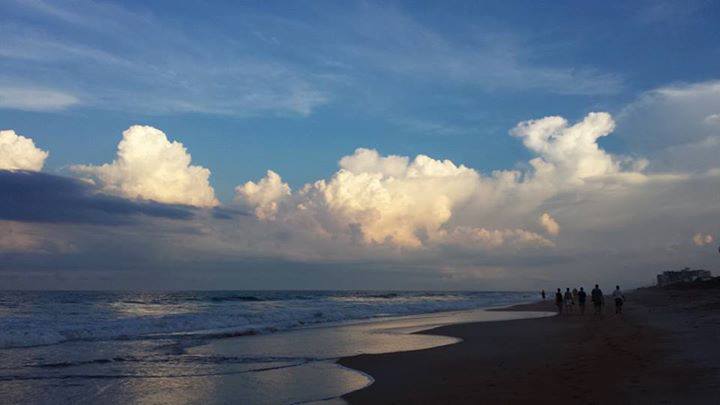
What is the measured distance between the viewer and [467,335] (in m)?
26.0

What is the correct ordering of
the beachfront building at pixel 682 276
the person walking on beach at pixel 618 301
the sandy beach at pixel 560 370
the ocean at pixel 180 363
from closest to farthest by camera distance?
the sandy beach at pixel 560 370
the ocean at pixel 180 363
the person walking on beach at pixel 618 301
the beachfront building at pixel 682 276

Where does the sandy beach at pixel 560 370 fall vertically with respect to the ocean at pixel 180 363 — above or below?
above

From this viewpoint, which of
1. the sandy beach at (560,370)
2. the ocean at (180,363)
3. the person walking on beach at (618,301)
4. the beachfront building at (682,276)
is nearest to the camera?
the sandy beach at (560,370)

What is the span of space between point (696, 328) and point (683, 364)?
10538 mm

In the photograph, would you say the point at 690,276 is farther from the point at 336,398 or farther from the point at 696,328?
the point at 336,398

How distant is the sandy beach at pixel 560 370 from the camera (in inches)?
408

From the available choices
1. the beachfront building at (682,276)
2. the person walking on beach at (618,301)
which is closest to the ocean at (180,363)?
the person walking on beach at (618,301)

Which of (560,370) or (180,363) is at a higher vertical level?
(560,370)

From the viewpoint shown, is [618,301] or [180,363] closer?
[180,363]

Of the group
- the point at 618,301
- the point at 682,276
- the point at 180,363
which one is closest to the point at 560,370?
the point at 180,363

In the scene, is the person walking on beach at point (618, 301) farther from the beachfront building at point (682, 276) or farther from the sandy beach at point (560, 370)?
the beachfront building at point (682, 276)

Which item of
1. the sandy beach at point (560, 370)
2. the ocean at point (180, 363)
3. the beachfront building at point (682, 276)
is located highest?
the beachfront building at point (682, 276)

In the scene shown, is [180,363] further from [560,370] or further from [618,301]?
[618,301]

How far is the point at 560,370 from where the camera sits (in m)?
13.5
